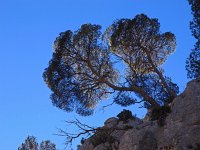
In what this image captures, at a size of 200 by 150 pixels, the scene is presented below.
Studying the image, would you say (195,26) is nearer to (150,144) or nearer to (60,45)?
(150,144)

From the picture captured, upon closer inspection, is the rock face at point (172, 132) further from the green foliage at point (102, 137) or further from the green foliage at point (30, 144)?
the green foliage at point (30, 144)

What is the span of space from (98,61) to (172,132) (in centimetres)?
1311

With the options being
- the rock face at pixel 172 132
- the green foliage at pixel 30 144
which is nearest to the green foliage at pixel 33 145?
the green foliage at pixel 30 144

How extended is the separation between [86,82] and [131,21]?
626cm

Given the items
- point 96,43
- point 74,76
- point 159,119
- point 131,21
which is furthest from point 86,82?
point 159,119

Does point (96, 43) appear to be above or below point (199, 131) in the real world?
above

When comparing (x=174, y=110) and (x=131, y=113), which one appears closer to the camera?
(x=174, y=110)

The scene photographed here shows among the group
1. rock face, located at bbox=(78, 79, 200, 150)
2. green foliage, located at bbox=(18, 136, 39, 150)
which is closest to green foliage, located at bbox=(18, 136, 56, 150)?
green foliage, located at bbox=(18, 136, 39, 150)

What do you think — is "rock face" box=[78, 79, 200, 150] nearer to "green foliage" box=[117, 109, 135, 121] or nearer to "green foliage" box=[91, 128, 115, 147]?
"green foliage" box=[91, 128, 115, 147]

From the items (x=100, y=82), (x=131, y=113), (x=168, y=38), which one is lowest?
(x=131, y=113)

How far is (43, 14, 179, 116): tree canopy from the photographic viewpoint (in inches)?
1356

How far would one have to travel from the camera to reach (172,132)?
23.5 m

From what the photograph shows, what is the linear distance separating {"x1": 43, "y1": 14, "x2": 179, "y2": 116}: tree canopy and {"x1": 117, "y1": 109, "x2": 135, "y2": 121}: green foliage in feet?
3.41

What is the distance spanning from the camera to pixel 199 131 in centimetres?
2167
